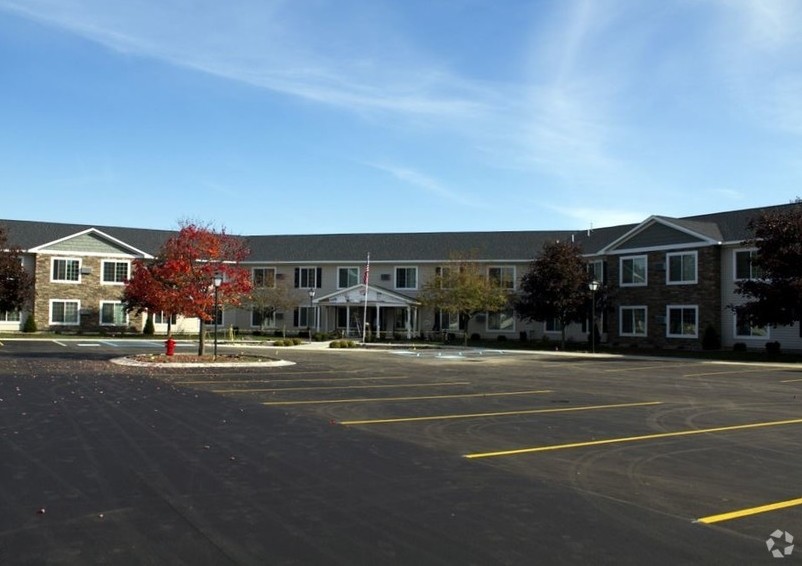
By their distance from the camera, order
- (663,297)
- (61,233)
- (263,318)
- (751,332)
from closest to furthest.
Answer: (751,332), (663,297), (61,233), (263,318)

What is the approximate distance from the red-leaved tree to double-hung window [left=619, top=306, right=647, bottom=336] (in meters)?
25.3

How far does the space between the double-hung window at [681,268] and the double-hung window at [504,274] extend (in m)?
12.8

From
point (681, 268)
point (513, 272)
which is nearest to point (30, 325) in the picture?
point (513, 272)

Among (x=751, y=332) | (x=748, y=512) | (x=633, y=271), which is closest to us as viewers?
(x=748, y=512)

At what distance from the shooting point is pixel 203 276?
27250 millimetres

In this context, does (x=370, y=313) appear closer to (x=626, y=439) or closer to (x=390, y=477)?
(x=626, y=439)

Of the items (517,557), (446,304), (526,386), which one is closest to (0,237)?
(446,304)

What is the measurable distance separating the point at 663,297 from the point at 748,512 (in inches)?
1453

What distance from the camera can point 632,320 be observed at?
4359 cm

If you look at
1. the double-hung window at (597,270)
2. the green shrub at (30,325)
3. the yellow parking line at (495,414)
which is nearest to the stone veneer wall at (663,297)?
→ the double-hung window at (597,270)

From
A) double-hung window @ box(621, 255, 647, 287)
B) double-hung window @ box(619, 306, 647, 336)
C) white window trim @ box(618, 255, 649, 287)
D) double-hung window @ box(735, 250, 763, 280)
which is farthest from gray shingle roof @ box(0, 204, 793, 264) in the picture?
double-hung window @ box(735, 250, 763, 280)

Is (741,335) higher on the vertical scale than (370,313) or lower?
lower

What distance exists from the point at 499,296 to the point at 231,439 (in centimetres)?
Answer: 3813

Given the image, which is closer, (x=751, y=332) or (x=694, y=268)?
(x=751, y=332)
